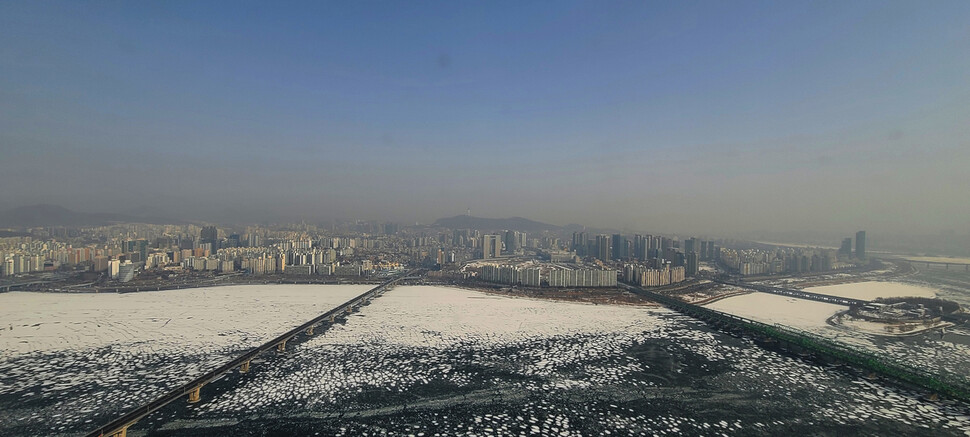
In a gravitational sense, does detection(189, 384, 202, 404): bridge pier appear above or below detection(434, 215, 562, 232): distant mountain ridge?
below

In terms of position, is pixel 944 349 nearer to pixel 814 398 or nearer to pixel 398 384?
pixel 814 398

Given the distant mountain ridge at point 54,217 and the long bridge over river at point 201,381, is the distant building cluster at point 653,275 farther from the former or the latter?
the distant mountain ridge at point 54,217

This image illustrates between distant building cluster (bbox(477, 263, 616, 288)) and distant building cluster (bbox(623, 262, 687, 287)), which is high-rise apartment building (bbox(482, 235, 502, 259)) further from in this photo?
distant building cluster (bbox(623, 262, 687, 287))

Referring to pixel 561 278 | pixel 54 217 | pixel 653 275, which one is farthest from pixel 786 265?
pixel 54 217


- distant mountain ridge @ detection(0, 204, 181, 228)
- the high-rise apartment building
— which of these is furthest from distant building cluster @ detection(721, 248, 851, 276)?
distant mountain ridge @ detection(0, 204, 181, 228)

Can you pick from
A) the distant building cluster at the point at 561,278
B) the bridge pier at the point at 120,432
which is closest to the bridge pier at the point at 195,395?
the bridge pier at the point at 120,432

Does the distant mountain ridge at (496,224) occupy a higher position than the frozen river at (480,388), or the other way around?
the distant mountain ridge at (496,224)

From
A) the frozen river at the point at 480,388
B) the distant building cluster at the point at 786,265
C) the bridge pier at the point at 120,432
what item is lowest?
the frozen river at the point at 480,388
